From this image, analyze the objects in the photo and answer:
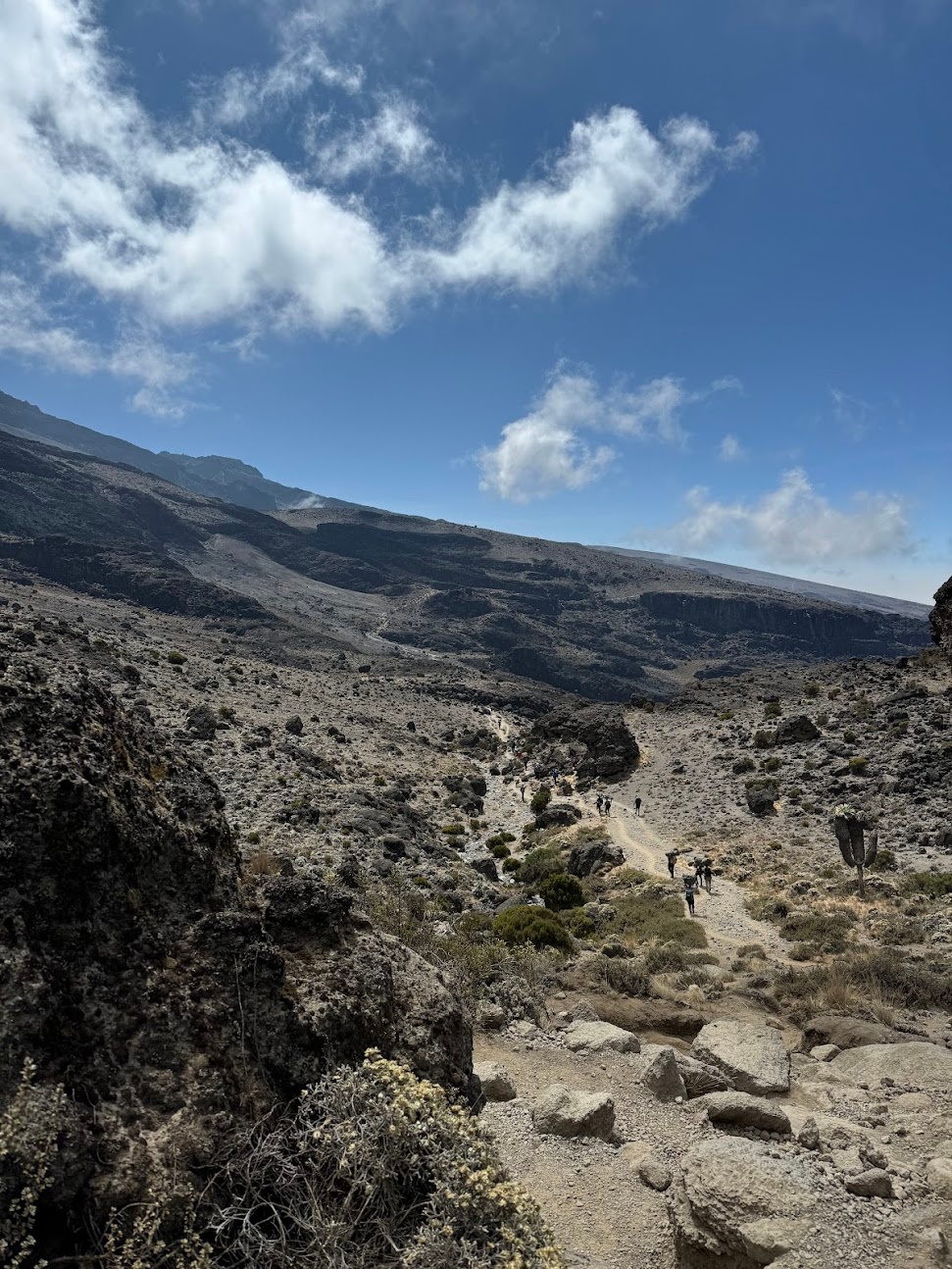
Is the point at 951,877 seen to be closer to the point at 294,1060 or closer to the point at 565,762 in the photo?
the point at 294,1060

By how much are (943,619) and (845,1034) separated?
892 cm

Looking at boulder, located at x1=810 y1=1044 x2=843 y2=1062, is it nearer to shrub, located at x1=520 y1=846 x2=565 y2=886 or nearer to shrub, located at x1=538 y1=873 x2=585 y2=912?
shrub, located at x1=538 y1=873 x2=585 y2=912

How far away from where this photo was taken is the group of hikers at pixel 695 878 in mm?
19828

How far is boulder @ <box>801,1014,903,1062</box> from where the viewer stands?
8967 mm

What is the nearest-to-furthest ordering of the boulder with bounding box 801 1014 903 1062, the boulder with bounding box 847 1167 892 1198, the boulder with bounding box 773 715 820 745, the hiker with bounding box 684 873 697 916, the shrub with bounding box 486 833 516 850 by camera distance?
the boulder with bounding box 847 1167 892 1198 → the boulder with bounding box 801 1014 903 1062 → the hiker with bounding box 684 873 697 916 → the shrub with bounding box 486 833 516 850 → the boulder with bounding box 773 715 820 745

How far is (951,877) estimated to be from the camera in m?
19.2

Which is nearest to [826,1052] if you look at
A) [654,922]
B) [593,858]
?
[654,922]

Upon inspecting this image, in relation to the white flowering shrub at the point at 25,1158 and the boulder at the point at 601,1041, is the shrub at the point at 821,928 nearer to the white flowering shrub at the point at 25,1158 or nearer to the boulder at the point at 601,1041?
the boulder at the point at 601,1041

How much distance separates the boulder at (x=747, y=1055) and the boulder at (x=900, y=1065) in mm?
894

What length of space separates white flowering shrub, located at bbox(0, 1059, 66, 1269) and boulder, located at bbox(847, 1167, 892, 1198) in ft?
17.8

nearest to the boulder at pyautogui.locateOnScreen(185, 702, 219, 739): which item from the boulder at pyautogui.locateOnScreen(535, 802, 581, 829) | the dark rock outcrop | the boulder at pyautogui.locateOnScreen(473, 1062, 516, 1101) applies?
the boulder at pyautogui.locateOnScreen(535, 802, 581, 829)

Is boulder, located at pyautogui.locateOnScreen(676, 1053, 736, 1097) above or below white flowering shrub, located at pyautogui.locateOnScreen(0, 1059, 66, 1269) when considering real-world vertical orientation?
below

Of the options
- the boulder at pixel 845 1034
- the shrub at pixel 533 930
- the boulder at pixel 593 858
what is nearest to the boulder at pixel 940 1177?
the boulder at pixel 845 1034

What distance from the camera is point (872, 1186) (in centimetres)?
483
